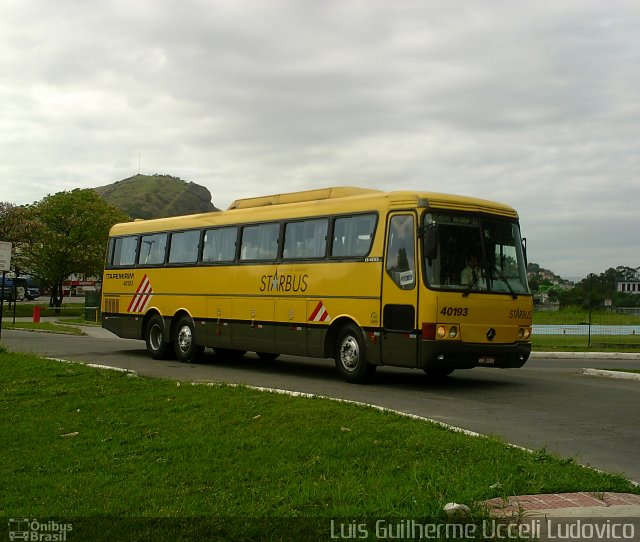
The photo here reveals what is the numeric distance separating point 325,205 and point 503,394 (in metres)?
4.74

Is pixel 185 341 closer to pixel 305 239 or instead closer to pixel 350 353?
pixel 305 239

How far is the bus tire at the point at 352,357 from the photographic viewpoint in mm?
13438

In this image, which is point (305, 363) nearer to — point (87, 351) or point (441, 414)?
point (87, 351)

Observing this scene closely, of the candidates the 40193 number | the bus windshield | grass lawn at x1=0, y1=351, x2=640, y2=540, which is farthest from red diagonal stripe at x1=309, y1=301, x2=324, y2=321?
grass lawn at x1=0, y1=351, x2=640, y2=540

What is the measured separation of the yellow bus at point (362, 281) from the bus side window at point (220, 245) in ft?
0.11

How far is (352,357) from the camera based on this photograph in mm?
13727

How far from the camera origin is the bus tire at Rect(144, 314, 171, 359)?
1870 centimetres

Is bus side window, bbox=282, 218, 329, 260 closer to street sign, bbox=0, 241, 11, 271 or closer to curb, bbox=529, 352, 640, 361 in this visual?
street sign, bbox=0, 241, 11, 271

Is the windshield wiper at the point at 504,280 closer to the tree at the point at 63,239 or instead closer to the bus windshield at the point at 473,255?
the bus windshield at the point at 473,255

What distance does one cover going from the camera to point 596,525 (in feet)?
17.5

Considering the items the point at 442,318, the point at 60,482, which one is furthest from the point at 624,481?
the point at 442,318

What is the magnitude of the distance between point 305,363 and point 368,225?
18.4 ft

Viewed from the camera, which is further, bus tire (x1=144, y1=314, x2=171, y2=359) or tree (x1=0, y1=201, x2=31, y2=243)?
tree (x1=0, y1=201, x2=31, y2=243)

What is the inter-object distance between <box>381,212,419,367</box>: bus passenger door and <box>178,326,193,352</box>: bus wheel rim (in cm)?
639
